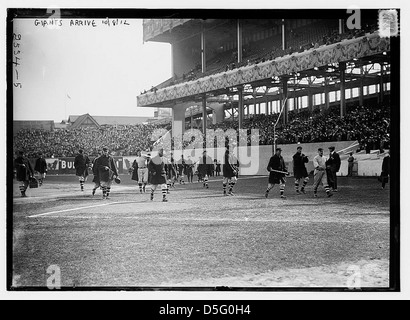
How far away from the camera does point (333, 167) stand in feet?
25.8

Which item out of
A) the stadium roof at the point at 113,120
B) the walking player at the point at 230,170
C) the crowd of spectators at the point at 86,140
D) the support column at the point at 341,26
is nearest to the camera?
the support column at the point at 341,26

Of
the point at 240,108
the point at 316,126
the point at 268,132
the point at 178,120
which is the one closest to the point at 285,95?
the point at 268,132

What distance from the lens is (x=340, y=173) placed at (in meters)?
8.48

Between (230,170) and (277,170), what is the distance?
0.77 metres

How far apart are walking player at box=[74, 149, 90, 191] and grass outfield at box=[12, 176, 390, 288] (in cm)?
16

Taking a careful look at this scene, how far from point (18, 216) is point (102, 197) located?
1.74 metres

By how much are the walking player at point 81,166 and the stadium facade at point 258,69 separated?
1.33 metres

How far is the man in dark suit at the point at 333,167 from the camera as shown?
25.7 feet

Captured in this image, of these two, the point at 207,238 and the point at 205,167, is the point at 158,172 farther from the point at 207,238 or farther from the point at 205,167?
the point at 207,238

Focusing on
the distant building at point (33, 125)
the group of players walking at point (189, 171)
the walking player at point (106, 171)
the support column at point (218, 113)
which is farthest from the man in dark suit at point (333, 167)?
the distant building at point (33, 125)

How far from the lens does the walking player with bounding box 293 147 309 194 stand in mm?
8031

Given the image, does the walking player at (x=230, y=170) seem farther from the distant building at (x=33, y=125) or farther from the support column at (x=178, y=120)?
the distant building at (x=33, y=125)

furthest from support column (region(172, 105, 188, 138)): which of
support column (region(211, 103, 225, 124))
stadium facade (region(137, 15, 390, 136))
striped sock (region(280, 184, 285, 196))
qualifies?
striped sock (region(280, 184, 285, 196))
